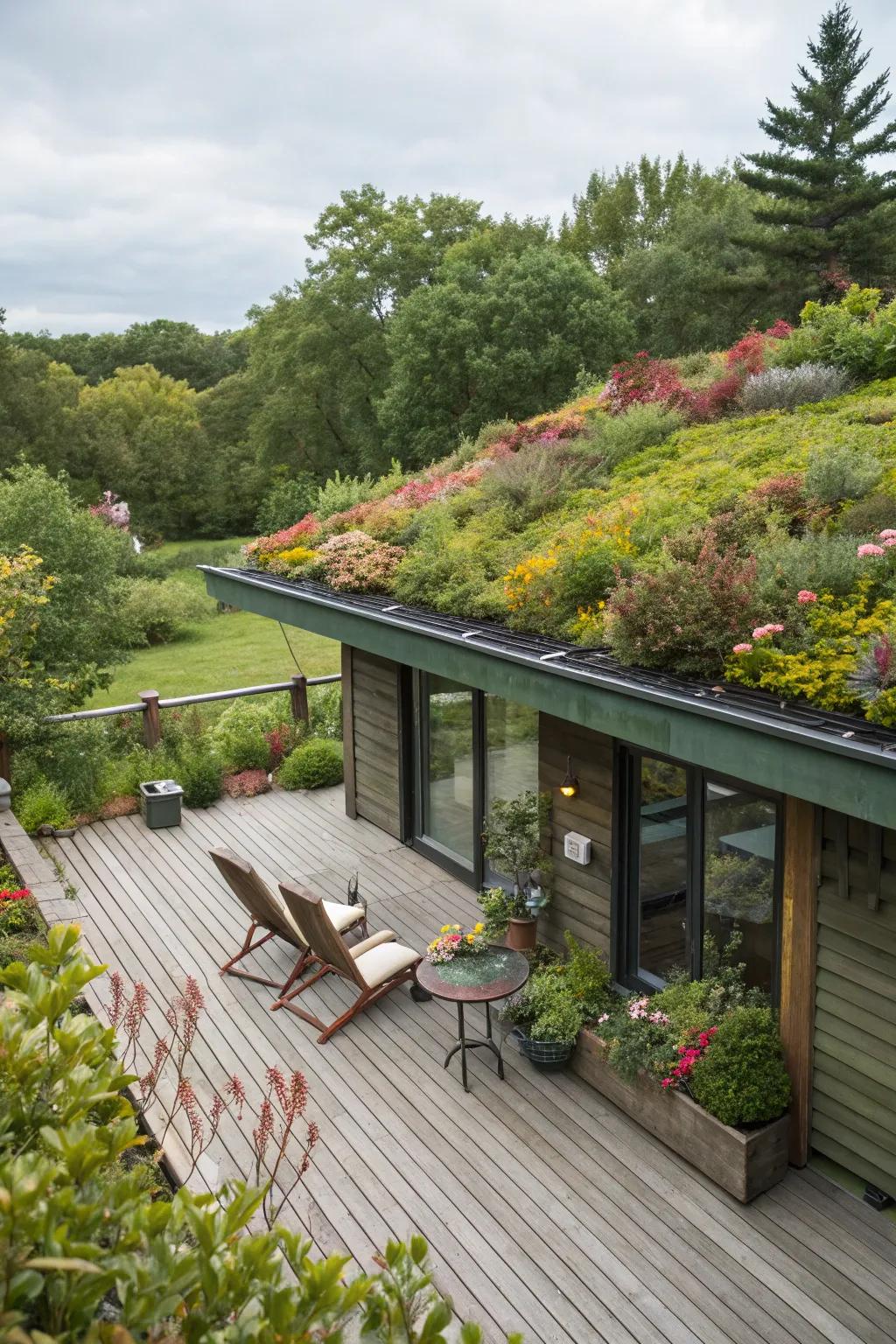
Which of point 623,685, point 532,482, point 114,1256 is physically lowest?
point 114,1256

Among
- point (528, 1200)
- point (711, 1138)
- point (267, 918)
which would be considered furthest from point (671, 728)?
point (267, 918)

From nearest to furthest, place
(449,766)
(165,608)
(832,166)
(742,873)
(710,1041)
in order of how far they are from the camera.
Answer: (710,1041) < (742,873) < (449,766) < (832,166) < (165,608)

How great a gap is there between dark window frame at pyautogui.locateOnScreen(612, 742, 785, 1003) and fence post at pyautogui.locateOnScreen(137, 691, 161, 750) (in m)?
6.56

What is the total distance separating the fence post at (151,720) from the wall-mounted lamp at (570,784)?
6058 mm

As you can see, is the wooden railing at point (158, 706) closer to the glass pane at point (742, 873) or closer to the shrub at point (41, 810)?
the shrub at point (41, 810)

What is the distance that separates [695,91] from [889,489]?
31966 mm

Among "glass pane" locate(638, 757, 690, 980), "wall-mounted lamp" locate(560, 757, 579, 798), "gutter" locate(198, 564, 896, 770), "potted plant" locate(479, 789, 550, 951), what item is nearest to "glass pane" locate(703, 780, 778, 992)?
"glass pane" locate(638, 757, 690, 980)

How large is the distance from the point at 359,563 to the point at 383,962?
3514 millimetres

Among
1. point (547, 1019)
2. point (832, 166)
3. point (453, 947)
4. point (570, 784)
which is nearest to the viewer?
point (547, 1019)

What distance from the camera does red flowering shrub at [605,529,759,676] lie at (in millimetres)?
5137

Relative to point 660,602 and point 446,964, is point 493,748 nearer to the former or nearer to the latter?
point 446,964

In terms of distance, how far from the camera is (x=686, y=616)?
5.15 metres

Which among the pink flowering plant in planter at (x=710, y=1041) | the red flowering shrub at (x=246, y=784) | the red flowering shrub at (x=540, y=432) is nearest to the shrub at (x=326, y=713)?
the red flowering shrub at (x=246, y=784)

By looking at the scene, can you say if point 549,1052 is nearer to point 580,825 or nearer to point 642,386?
point 580,825
